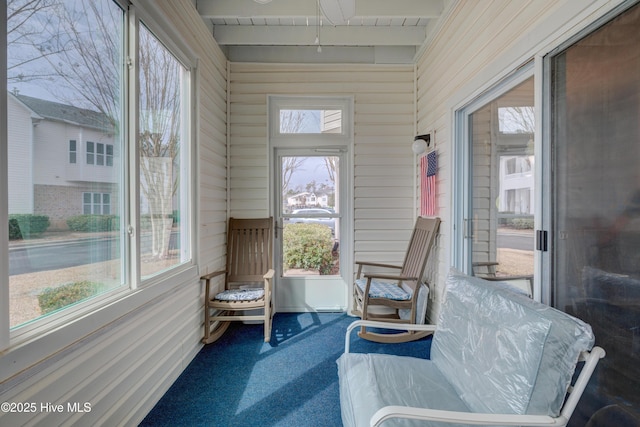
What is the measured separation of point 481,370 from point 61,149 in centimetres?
210

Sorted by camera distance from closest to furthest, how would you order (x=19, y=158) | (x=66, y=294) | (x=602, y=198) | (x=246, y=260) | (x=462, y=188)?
(x=19, y=158)
(x=602, y=198)
(x=66, y=294)
(x=462, y=188)
(x=246, y=260)

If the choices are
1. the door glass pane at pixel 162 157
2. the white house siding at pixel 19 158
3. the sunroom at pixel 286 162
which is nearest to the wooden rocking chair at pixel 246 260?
the sunroom at pixel 286 162

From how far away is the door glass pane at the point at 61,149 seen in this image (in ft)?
3.67

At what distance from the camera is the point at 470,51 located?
89.5 inches

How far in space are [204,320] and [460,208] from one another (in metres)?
2.51

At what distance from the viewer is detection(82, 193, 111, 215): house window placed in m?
1.46

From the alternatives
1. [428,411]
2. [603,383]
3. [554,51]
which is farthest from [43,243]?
[554,51]

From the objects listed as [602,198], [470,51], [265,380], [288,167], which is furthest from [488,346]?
[288,167]

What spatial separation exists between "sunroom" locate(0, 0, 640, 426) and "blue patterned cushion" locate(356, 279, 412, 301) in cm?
41

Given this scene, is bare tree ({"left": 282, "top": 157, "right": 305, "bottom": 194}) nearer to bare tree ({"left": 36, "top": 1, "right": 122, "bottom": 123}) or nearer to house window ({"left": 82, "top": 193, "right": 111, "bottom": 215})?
bare tree ({"left": 36, "top": 1, "right": 122, "bottom": 123})

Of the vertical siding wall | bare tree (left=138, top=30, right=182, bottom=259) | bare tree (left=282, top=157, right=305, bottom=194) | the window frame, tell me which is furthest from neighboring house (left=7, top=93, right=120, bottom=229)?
the window frame

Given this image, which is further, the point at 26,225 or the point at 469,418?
the point at 26,225

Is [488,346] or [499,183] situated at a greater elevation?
[499,183]

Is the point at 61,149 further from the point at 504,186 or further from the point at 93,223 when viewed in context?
the point at 504,186
